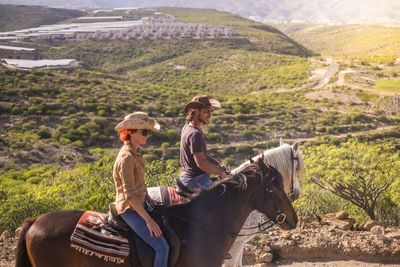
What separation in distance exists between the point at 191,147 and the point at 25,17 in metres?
125

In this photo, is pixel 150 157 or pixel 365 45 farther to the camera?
pixel 365 45

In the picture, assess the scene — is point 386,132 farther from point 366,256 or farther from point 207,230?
point 207,230

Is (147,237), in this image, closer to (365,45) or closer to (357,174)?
(357,174)

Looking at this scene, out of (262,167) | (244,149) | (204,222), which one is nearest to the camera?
(204,222)

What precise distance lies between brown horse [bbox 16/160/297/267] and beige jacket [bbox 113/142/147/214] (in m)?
0.58

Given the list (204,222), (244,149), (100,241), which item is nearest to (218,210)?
(204,222)

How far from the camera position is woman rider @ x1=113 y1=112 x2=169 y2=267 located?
Result: 333 centimetres

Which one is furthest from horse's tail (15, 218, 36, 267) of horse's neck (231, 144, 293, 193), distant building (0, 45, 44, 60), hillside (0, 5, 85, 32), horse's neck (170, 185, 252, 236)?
hillside (0, 5, 85, 32)

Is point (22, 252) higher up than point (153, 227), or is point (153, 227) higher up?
point (153, 227)

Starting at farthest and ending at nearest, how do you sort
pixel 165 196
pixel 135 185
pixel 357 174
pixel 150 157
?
Result: pixel 150 157
pixel 357 174
pixel 165 196
pixel 135 185

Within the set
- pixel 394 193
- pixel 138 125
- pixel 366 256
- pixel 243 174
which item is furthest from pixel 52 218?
pixel 394 193

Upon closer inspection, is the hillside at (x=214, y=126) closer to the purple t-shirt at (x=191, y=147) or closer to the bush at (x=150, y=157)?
the bush at (x=150, y=157)

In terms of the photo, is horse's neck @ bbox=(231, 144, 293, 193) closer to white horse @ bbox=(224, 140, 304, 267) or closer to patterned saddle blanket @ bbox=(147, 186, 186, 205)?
white horse @ bbox=(224, 140, 304, 267)

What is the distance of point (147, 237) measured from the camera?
3.49m
